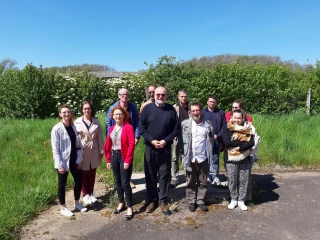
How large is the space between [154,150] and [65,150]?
1371 millimetres

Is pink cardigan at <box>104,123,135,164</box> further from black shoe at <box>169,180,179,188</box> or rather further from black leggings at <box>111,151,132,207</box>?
black shoe at <box>169,180,179,188</box>

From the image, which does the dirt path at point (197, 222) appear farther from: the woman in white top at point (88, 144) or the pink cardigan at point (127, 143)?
the pink cardigan at point (127, 143)

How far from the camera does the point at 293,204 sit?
5125 mm

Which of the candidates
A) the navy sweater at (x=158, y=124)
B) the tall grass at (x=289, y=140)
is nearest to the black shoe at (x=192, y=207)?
the navy sweater at (x=158, y=124)

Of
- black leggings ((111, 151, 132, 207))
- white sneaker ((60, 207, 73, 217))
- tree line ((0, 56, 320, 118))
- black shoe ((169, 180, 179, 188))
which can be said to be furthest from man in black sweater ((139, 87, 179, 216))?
tree line ((0, 56, 320, 118))

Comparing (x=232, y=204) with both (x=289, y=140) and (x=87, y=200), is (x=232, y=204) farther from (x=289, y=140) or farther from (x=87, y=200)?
(x=289, y=140)

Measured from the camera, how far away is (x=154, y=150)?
183 inches

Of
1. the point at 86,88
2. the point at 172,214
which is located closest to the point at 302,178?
the point at 172,214

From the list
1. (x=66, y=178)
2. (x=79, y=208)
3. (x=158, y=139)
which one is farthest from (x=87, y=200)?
(x=158, y=139)

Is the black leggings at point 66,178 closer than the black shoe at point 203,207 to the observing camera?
Yes

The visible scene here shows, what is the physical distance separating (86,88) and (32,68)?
2452 millimetres

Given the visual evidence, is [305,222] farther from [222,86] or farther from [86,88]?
[86,88]

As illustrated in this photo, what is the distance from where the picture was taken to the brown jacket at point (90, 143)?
191 inches

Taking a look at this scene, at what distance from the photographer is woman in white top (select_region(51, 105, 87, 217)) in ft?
14.5
